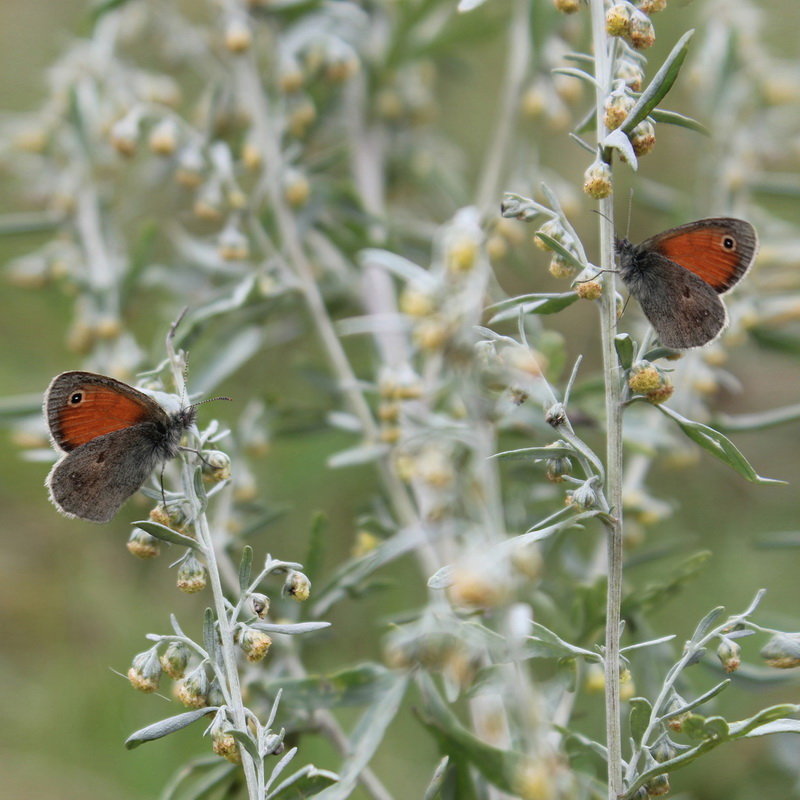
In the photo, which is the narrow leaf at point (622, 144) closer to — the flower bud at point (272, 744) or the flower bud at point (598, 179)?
the flower bud at point (598, 179)

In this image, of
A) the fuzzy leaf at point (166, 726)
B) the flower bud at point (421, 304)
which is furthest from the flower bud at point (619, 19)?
the fuzzy leaf at point (166, 726)

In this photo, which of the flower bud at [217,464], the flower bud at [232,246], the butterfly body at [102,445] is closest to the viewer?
the flower bud at [217,464]

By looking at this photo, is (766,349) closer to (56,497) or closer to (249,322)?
(249,322)

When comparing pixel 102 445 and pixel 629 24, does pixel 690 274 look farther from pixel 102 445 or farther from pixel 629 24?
pixel 102 445

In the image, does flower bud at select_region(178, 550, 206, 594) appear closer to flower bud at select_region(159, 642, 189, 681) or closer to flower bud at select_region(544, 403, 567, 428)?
flower bud at select_region(159, 642, 189, 681)

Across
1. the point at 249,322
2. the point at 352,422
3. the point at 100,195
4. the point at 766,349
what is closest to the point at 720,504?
the point at 766,349

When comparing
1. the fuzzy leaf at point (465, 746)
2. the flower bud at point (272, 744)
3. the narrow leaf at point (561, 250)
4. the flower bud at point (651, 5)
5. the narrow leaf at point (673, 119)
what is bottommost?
the fuzzy leaf at point (465, 746)
